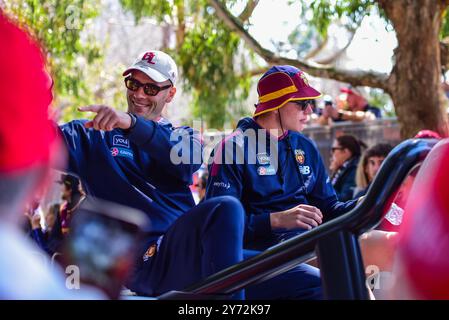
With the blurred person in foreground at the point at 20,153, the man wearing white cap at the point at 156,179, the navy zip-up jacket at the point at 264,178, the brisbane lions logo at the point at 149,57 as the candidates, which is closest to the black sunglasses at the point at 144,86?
the man wearing white cap at the point at 156,179

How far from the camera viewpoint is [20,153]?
135 cm

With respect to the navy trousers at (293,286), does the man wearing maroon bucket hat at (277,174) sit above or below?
above

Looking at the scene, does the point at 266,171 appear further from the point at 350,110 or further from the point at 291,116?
the point at 350,110

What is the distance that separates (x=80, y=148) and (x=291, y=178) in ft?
3.52

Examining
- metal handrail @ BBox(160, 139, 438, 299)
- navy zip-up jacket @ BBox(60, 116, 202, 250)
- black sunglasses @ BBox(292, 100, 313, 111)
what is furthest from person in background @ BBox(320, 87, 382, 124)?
metal handrail @ BBox(160, 139, 438, 299)

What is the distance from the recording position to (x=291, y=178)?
13.9 ft

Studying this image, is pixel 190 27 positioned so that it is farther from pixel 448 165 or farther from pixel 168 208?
pixel 448 165

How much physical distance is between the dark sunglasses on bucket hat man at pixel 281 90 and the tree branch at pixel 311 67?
452 cm

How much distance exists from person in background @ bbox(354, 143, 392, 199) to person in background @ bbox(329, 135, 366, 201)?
2.33ft

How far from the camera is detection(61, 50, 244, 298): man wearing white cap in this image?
2877 mm

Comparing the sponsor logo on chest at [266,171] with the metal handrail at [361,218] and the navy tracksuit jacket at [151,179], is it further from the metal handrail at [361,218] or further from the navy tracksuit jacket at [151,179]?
the metal handrail at [361,218]

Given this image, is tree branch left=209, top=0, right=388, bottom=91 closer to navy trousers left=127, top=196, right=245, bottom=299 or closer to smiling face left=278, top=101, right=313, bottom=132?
smiling face left=278, top=101, right=313, bottom=132

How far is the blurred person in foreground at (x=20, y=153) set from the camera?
1329 millimetres

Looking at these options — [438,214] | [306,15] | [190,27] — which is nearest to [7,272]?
[438,214]
